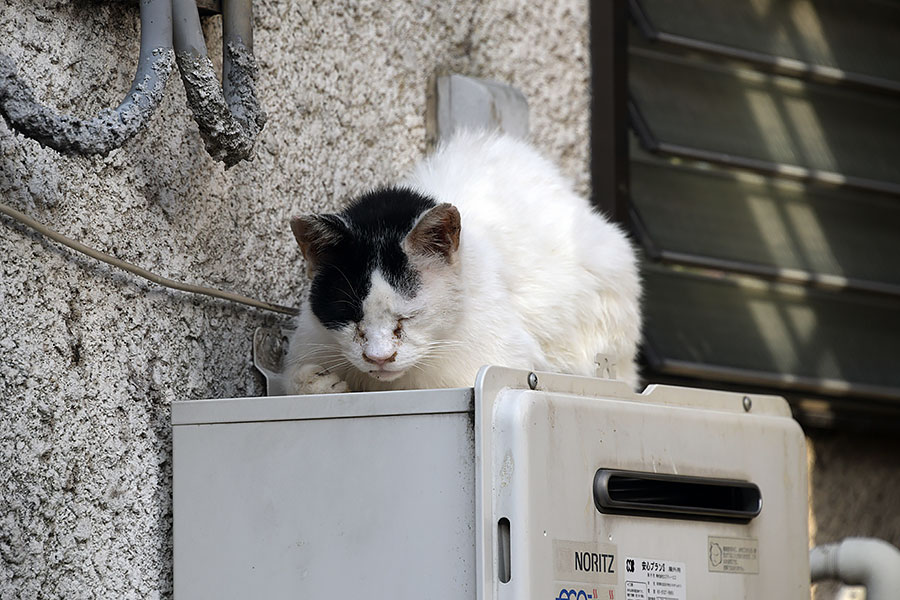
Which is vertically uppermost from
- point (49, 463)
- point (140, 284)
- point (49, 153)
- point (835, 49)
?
point (835, 49)

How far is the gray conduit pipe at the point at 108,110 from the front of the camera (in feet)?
5.08

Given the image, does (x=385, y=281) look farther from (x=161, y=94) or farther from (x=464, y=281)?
(x=161, y=94)

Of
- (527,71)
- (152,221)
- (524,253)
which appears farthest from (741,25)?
(152,221)

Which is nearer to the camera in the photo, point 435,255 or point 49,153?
point 49,153

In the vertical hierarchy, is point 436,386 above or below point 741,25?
below

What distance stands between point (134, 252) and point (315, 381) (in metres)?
0.33

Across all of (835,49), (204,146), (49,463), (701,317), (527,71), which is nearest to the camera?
(49,463)

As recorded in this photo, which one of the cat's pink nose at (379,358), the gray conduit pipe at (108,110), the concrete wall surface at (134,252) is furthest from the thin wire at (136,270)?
the cat's pink nose at (379,358)

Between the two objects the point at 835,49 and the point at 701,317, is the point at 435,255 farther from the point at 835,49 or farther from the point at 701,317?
the point at 835,49

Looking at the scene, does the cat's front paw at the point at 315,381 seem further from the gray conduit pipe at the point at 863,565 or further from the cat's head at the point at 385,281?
the gray conduit pipe at the point at 863,565

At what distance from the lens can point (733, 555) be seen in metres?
1.88

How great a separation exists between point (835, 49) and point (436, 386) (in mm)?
1902

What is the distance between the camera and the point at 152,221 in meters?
1.89

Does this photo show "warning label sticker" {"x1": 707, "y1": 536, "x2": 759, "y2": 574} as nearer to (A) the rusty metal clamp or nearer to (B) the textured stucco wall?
(B) the textured stucco wall
